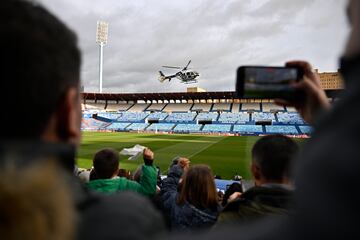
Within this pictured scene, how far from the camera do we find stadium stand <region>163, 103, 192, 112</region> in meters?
70.9

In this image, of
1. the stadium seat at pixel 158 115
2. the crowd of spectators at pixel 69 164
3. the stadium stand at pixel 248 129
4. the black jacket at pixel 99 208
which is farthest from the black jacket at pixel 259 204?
the stadium seat at pixel 158 115

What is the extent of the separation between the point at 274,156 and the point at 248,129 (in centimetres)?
4792

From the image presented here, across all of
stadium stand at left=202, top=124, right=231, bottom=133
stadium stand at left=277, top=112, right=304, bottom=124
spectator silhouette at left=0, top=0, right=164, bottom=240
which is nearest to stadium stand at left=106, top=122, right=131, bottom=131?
stadium stand at left=202, top=124, right=231, bottom=133

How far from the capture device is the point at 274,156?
2432 mm

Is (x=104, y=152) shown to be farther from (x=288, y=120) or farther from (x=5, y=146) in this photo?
(x=288, y=120)

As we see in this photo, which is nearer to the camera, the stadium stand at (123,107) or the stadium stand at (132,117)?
the stadium stand at (132,117)

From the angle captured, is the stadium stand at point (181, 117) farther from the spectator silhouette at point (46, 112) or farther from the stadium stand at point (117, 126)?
the spectator silhouette at point (46, 112)

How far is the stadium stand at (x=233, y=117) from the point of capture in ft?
186

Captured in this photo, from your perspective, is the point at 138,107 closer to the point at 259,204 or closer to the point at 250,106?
the point at 250,106

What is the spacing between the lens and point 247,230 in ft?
2.25

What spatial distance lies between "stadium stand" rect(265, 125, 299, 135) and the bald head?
47.5 meters

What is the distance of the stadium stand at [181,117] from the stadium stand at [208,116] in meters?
1.48

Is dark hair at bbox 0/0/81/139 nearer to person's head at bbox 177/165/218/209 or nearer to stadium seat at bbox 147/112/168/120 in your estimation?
person's head at bbox 177/165/218/209

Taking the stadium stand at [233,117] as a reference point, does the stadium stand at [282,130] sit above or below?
below
